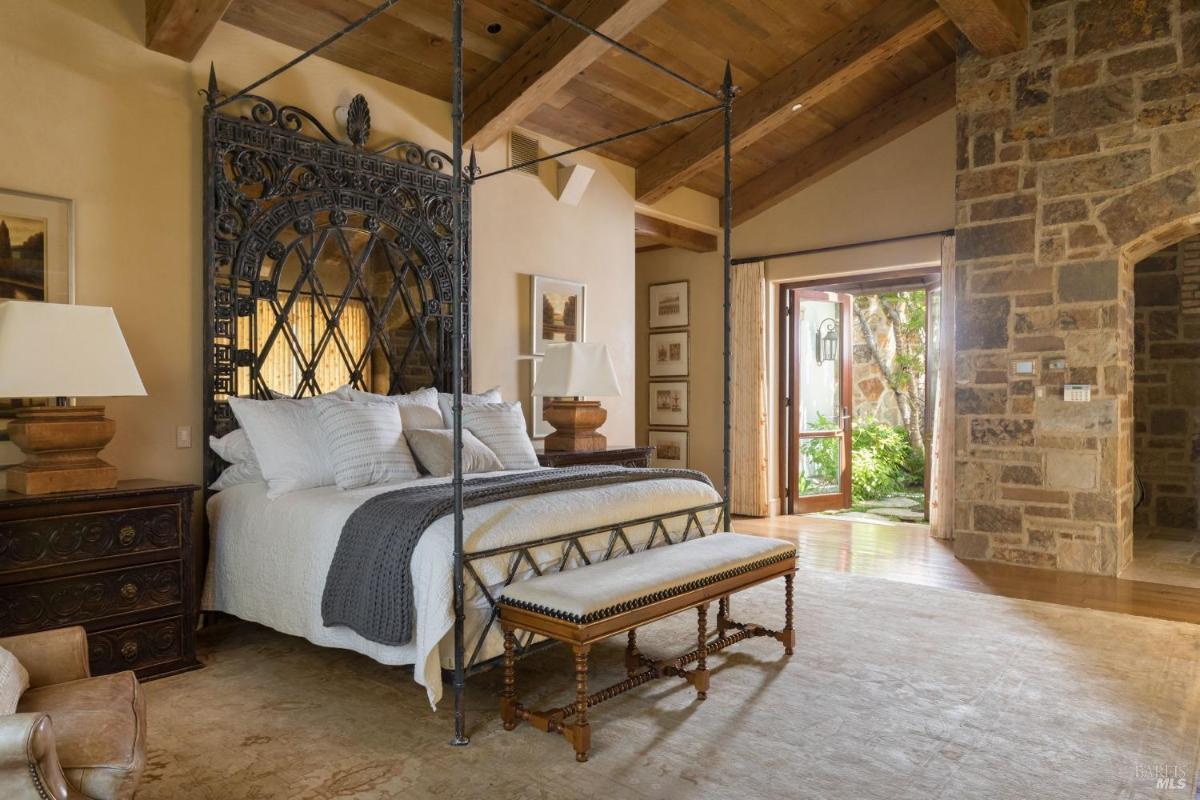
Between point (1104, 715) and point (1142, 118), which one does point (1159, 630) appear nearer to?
point (1104, 715)

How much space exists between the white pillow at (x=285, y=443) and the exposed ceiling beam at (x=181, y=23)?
5.41ft

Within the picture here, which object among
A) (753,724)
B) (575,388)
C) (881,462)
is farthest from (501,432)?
(881,462)

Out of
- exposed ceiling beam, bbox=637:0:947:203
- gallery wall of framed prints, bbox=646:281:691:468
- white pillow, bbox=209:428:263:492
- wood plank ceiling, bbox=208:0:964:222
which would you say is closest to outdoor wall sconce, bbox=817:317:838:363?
gallery wall of framed prints, bbox=646:281:691:468

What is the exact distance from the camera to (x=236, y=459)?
366 cm

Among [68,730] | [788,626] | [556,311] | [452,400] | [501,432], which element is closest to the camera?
[68,730]

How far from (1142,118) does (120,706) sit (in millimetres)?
5755

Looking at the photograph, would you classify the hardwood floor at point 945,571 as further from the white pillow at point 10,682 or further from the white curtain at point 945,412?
the white pillow at point 10,682

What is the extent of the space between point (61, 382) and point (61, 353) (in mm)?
114

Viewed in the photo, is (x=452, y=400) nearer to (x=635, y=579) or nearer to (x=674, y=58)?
(x=635, y=579)

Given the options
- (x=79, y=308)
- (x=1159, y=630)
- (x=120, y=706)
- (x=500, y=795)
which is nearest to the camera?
(x=120, y=706)

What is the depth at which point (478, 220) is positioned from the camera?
512cm

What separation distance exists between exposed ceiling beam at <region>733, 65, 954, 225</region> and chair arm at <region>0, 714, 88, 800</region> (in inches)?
259

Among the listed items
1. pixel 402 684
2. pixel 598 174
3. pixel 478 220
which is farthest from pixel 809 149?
pixel 402 684

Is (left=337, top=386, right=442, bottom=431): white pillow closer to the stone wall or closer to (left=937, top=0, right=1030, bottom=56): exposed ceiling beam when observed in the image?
(left=937, top=0, right=1030, bottom=56): exposed ceiling beam
